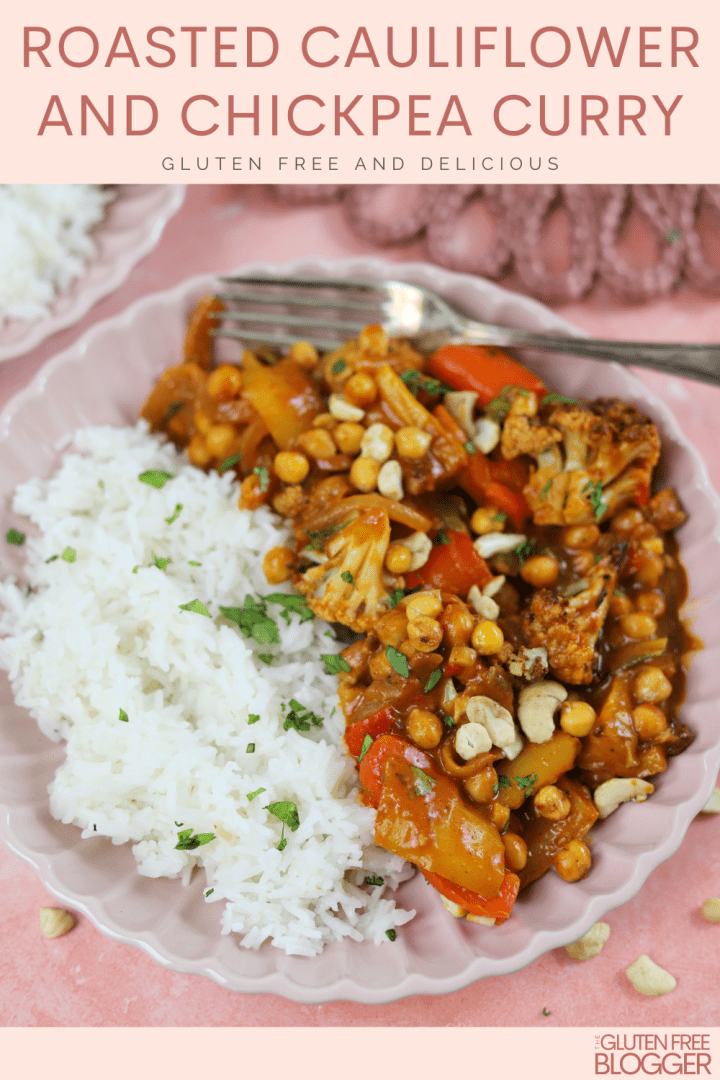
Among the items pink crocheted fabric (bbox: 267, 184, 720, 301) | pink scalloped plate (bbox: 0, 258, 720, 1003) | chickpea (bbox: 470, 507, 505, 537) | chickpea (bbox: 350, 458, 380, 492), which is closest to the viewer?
pink scalloped plate (bbox: 0, 258, 720, 1003)

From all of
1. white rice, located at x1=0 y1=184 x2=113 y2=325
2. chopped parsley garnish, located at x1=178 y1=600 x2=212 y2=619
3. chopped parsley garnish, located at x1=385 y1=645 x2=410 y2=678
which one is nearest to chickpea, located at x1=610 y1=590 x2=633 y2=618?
chopped parsley garnish, located at x1=385 y1=645 x2=410 y2=678

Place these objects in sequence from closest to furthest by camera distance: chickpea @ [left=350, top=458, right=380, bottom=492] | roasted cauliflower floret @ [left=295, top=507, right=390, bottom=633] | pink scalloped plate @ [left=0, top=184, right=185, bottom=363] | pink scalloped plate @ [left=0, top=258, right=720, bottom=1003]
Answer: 1. pink scalloped plate @ [left=0, top=258, right=720, bottom=1003]
2. roasted cauliflower floret @ [left=295, top=507, right=390, bottom=633]
3. chickpea @ [left=350, top=458, right=380, bottom=492]
4. pink scalloped plate @ [left=0, top=184, right=185, bottom=363]

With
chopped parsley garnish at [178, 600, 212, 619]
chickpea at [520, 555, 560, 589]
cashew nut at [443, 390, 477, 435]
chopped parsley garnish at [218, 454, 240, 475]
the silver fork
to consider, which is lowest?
chopped parsley garnish at [178, 600, 212, 619]

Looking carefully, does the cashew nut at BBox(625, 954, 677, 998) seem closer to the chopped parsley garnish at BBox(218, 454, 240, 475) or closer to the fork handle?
the fork handle

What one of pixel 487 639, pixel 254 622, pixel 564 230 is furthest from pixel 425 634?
pixel 564 230

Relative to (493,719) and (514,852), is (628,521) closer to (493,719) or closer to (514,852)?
(493,719)

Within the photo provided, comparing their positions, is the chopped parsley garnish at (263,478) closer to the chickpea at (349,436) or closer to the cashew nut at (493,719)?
the chickpea at (349,436)

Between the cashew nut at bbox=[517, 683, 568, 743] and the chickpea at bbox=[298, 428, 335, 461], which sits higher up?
the chickpea at bbox=[298, 428, 335, 461]
